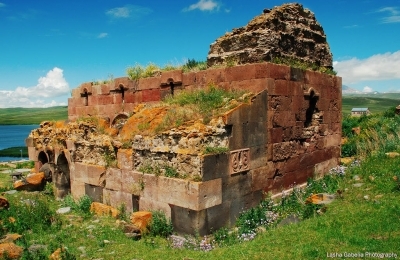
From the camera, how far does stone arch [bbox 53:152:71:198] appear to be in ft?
36.6

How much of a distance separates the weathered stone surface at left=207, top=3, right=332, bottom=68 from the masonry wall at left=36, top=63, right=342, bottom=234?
68cm

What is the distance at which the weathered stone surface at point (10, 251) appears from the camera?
5972 mm

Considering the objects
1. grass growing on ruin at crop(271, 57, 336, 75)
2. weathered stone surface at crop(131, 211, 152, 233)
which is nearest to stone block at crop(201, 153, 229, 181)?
weathered stone surface at crop(131, 211, 152, 233)

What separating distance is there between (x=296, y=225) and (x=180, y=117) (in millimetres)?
3460

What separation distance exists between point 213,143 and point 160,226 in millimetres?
2064

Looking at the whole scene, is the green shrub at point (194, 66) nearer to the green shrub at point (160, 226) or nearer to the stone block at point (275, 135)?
the stone block at point (275, 135)

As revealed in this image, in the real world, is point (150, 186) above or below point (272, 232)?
above

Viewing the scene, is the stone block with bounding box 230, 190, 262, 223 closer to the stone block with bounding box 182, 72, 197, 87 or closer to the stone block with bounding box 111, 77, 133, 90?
the stone block with bounding box 182, 72, 197, 87

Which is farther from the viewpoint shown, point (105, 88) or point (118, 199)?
point (105, 88)

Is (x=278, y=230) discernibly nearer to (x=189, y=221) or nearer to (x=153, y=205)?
(x=189, y=221)

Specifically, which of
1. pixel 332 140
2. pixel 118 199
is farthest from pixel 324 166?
pixel 118 199

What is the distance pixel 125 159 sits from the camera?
862 cm

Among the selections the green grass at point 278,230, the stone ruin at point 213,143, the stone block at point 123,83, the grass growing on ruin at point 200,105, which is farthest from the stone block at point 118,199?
the stone block at point 123,83

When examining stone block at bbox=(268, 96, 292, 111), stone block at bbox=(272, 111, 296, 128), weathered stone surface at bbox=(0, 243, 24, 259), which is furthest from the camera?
stone block at bbox=(272, 111, 296, 128)
